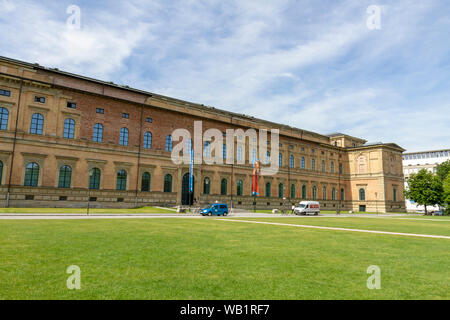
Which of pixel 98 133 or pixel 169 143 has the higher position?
pixel 98 133

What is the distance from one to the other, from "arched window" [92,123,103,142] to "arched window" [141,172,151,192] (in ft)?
23.6

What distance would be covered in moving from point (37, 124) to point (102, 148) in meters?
7.37

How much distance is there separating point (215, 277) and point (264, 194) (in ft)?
154

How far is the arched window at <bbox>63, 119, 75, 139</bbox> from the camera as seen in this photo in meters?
34.3

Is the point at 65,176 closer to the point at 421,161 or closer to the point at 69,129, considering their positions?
the point at 69,129

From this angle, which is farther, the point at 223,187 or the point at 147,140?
the point at 223,187

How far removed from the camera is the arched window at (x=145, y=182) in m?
38.8

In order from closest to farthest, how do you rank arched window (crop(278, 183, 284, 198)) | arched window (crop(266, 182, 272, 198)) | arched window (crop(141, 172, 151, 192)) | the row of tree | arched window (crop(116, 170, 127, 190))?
arched window (crop(116, 170, 127, 190)) → arched window (crop(141, 172, 151, 192)) → arched window (crop(266, 182, 272, 198)) → arched window (crop(278, 183, 284, 198)) → the row of tree

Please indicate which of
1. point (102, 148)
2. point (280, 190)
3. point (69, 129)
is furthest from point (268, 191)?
point (69, 129)

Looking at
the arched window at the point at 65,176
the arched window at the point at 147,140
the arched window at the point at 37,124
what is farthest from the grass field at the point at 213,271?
the arched window at the point at 147,140

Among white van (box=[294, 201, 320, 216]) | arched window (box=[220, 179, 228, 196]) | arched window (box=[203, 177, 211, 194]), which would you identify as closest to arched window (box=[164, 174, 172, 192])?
arched window (box=[203, 177, 211, 194])

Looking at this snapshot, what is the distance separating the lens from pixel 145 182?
39.0 metres

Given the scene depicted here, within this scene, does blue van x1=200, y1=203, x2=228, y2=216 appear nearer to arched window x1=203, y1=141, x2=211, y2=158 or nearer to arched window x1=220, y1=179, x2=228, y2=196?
arched window x1=220, y1=179, x2=228, y2=196

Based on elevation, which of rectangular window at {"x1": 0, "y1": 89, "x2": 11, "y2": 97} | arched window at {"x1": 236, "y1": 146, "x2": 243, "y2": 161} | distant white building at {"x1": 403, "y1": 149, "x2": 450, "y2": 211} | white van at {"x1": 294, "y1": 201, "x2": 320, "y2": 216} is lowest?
white van at {"x1": 294, "y1": 201, "x2": 320, "y2": 216}
